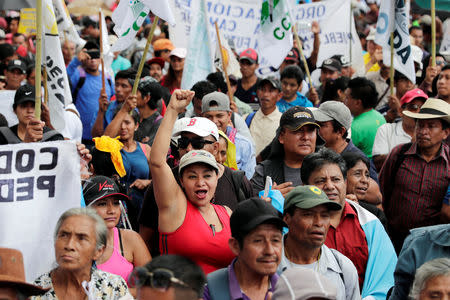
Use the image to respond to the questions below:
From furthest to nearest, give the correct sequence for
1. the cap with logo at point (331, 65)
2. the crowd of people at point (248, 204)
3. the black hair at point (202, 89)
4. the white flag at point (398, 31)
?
the cap with logo at point (331, 65) → the white flag at point (398, 31) → the black hair at point (202, 89) → the crowd of people at point (248, 204)

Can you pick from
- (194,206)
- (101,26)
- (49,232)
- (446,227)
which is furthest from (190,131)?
(101,26)

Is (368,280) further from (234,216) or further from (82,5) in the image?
(82,5)

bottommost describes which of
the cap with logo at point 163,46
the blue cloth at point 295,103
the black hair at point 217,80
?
the blue cloth at point 295,103

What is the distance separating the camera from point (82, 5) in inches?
683

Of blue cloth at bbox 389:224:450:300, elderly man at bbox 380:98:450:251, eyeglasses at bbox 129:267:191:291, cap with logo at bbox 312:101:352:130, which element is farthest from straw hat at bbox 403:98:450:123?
eyeglasses at bbox 129:267:191:291

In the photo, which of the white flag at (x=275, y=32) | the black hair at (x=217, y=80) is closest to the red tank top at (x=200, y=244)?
the black hair at (x=217, y=80)

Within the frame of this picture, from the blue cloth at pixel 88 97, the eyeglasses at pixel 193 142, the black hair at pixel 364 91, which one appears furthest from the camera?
the blue cloth at pixel 88 97

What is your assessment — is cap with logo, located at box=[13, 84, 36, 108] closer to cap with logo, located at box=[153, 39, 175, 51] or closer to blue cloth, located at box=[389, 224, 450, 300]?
blue cloth, located at box=[389, 224, 450, 300]

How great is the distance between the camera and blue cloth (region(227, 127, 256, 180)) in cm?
762

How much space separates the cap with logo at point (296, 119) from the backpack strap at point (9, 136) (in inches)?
96.2

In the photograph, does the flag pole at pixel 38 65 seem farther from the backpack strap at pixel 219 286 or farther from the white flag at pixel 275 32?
the white flag at pixel 275 32

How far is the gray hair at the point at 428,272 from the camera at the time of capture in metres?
3.94

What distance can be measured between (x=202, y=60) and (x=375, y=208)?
3878 millimetres

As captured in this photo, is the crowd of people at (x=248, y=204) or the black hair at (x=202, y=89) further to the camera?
the black hair at (x=202, y=89)
